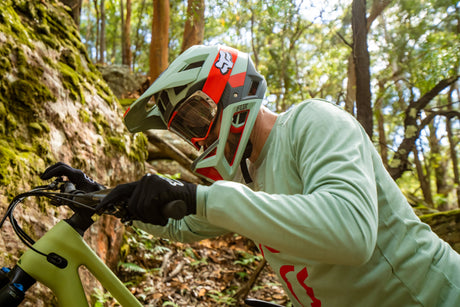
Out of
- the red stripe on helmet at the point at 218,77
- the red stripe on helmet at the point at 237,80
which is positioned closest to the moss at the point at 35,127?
the red stripe on helmet at the point at 218,77

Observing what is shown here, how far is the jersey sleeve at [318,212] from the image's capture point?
4.05 feet

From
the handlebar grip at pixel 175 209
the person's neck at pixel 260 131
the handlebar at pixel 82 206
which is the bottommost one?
the handlebar at pixel 82 206

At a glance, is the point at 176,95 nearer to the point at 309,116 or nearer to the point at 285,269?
the point at 309,116

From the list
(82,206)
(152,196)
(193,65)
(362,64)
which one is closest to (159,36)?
(362,64)

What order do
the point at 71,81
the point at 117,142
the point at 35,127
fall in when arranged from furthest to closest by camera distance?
the point at 117,142 < the point at 71,81 < the point at 35,127

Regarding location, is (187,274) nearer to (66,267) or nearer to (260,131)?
(66,267)

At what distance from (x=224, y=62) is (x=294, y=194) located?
973 millimetres

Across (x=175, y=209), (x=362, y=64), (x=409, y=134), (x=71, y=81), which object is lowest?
(x=409, y=134)

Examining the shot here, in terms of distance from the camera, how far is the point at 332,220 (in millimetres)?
1233

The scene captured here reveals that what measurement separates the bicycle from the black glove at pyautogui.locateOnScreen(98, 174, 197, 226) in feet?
0.21

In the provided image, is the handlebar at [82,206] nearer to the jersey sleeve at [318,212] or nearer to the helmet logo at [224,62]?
the jersey sleeve at [318,212]

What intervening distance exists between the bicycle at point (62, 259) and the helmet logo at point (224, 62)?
104cm

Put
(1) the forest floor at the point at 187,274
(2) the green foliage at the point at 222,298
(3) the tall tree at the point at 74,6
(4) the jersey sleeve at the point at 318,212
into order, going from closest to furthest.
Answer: (4) the jersey sleeve at the point at 318,212 < (1) the forest floor at the point at 187,274 < (2) the green foliage at the point at 222,298 < (3) the tall tree at the point at 74,6

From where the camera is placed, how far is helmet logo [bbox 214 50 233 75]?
207cm
